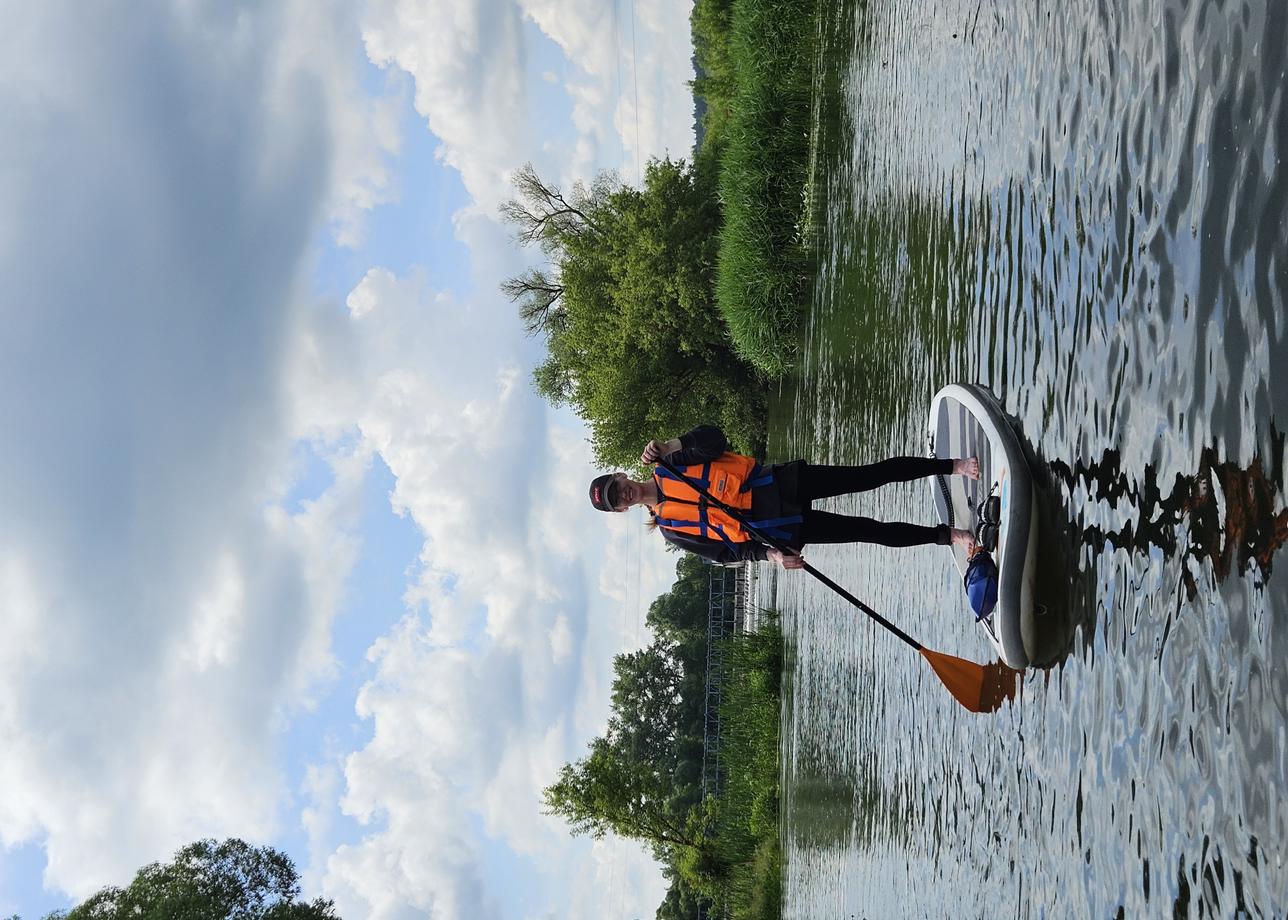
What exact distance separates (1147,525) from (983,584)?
159 centimetres

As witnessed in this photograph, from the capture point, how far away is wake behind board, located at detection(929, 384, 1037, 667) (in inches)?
236

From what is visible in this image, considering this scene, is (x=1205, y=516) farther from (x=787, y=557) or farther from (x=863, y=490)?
(x=787, y=557)

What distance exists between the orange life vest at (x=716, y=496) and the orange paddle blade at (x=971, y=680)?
1.79 metres

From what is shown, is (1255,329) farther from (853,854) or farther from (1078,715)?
(853,854)

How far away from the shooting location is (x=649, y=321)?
101 ft

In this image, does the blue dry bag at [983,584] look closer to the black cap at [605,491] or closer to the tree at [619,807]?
the black cap at [605,491]

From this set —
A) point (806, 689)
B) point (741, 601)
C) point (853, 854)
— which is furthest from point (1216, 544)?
point (741, 601)

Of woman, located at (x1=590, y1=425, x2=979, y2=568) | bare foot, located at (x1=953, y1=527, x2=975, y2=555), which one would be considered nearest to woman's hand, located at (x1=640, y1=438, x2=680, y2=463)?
woman, located at (x1=590, y1=425, x2=979, y2=568)

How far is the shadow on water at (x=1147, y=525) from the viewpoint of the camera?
386 centimetres

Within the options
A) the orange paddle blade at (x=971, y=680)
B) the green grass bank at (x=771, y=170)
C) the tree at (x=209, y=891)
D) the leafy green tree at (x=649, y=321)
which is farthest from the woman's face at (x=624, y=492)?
the tree at (x=209, y=891)

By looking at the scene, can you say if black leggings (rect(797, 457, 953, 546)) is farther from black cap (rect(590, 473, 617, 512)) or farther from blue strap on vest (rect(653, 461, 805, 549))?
black cap (rect(590, 473, 617, 512))

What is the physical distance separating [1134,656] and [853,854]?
26.7 feet

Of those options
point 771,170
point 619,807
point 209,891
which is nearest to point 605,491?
→ point 771,170

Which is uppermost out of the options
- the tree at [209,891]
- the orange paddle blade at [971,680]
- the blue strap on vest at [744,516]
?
the blue strap on vest at [744,516]
